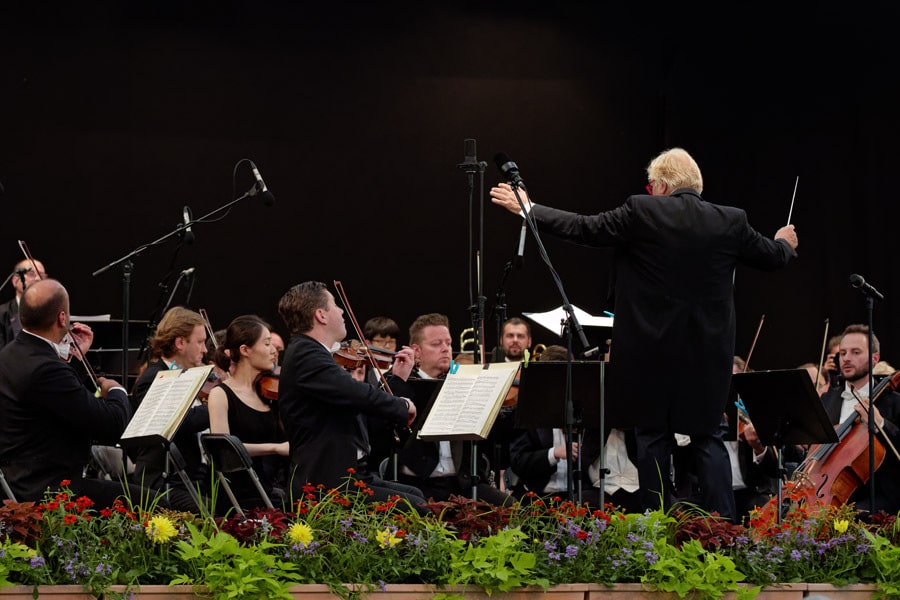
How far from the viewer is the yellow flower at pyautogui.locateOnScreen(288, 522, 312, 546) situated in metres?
3.33

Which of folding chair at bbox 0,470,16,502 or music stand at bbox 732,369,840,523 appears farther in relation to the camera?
music stand at bbox 732,369,840,523

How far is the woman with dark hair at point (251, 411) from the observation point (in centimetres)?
499

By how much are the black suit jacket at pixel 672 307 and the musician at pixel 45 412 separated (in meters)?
2.01

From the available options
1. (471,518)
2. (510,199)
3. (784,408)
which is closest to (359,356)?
(510,199)

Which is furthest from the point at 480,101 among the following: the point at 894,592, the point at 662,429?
the point at 894,592

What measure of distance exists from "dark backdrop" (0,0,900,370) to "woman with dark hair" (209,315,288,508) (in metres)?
3.69

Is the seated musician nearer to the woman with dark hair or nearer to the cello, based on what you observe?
the woman with dark hair

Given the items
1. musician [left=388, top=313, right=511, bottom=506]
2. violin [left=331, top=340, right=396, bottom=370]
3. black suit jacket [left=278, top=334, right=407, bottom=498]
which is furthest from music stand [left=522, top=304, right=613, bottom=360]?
black suit jacket [left=278, top=334, right=407, bottom=498]

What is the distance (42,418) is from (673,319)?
2.50 metres

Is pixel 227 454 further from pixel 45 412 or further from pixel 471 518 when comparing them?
pixel 471 518

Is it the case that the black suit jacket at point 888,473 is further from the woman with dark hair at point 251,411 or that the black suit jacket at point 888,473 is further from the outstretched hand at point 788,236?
the woman with dark hair at point 251,411

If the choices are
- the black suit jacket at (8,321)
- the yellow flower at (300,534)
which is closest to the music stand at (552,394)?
the yellow flower at (300,534)

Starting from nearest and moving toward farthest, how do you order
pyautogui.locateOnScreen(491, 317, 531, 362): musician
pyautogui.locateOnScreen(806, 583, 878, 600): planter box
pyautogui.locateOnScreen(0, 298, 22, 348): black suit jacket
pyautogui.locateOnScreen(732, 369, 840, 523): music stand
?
pyautogui.locateOnScreen(806, 583, 878, 600): planter box
pyautogui.locateOnScreen(732, 369, 840, 523): music stand
pyautogui.locateOnScreen(0, 298, 22, 348): black suit jacket
pyautogui.locateOnScreen(491, 317, 531, 362): musician

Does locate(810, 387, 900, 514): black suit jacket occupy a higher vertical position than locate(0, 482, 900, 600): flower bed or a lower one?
lower
